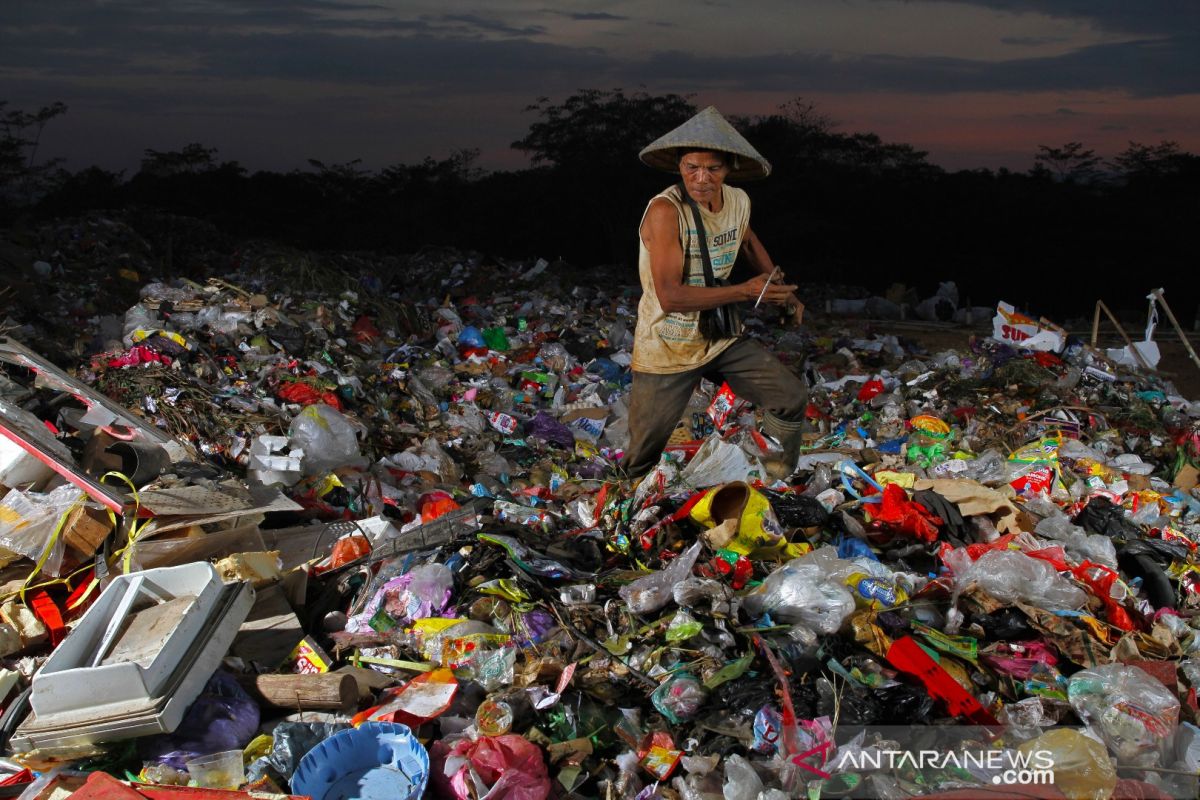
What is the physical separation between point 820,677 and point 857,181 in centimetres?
1577

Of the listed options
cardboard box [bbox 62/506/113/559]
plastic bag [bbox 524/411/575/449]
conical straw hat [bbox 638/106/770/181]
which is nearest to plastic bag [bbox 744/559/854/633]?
conical straw hat [bbox 638/106/770/181]

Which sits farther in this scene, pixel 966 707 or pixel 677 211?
pixel 677 211

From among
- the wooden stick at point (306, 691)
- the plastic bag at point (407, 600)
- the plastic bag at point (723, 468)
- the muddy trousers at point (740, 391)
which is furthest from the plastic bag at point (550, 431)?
the wooden stick at point (306, 691)

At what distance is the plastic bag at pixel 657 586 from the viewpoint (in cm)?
281

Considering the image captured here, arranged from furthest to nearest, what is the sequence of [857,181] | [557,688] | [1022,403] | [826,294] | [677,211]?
[857,181]
[826,294]
[1022,403]
[677,211]
[557,688]

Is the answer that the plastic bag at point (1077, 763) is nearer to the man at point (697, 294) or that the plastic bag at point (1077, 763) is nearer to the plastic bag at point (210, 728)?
the man at point (697, 294)

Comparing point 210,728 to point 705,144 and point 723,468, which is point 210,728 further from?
point 705,144

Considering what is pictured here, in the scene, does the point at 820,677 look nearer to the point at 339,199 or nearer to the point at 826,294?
the point at 826,294

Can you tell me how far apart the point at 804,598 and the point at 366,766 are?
1.32 meters

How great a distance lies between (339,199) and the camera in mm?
18859

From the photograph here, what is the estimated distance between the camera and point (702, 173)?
354cm

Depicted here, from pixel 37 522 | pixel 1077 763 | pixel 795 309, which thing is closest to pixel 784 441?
pixel 795 309

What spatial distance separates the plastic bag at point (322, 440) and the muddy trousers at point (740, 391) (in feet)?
6.13

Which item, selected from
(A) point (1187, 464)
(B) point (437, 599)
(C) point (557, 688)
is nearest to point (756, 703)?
(C) point (557, 688)
